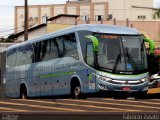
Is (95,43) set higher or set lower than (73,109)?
higher

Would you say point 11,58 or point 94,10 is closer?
point 11,58

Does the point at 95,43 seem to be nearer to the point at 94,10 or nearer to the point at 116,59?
the point at 116,59

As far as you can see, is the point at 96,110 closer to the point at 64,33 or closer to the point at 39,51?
the point at 64,33

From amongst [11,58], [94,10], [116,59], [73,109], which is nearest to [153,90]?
[116,59]

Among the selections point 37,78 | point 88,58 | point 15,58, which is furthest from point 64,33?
point 15,58

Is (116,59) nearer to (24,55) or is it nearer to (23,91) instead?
(24,55)

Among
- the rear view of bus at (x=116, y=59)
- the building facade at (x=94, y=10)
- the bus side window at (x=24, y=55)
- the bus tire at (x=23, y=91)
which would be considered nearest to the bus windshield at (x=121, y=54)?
the rear view of bus at (x=116, y=59)

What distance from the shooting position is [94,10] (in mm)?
99562

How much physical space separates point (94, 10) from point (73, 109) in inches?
3704

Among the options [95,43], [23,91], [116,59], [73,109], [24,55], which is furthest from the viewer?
[23,91]

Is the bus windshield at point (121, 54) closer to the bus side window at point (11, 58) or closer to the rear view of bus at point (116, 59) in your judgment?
the rear view of bus at point (116, 59)

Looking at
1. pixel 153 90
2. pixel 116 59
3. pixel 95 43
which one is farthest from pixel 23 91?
pixel 95 43

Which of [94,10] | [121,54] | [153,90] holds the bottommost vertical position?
[153,90]

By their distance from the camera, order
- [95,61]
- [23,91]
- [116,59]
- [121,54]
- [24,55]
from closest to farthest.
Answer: [95,61]
[116,59]
[121,54]
[24,55]
[23,91]
